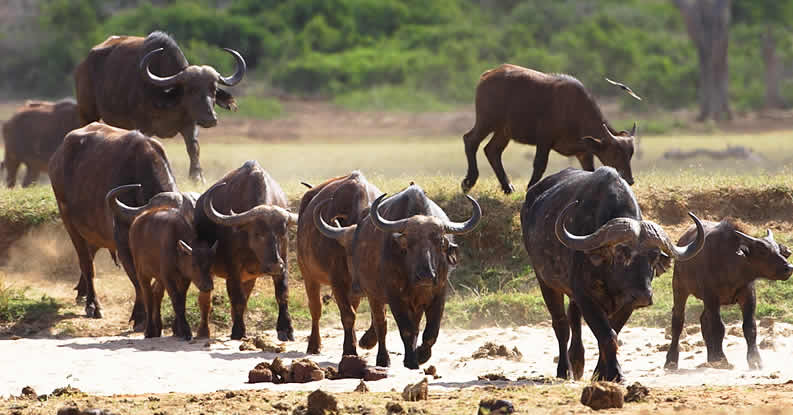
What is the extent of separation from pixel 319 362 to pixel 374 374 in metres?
1.61

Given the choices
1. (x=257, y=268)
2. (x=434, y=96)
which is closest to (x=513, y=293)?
(x=257, y=268)

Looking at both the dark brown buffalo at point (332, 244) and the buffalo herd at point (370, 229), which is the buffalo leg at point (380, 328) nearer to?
the buffalo herd at point (370, 229)

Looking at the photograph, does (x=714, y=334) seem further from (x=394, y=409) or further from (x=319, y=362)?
(x=394, y=409)

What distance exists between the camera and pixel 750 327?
11328 mm

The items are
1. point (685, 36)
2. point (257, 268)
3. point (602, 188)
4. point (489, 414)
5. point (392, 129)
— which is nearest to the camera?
point (489, 414)

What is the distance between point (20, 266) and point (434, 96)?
27714 millimetres

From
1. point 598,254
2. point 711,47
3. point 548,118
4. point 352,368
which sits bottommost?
point 352,368

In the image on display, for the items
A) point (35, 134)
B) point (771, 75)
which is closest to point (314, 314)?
point (35, 134)

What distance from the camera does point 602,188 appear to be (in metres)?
10.3

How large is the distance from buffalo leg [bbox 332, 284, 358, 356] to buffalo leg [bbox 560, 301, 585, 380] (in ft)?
6.75

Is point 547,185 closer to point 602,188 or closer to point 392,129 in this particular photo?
point 602,188

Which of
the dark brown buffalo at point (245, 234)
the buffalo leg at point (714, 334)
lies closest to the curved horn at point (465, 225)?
the buffalo leg at point (714, 334)

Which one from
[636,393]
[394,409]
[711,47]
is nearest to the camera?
[394,409]

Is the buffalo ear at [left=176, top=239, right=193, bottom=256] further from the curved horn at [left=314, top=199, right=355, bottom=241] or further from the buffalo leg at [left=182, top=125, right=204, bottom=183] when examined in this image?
the buffalo leg at [left=182, top=125, right=204, bottom=183]
